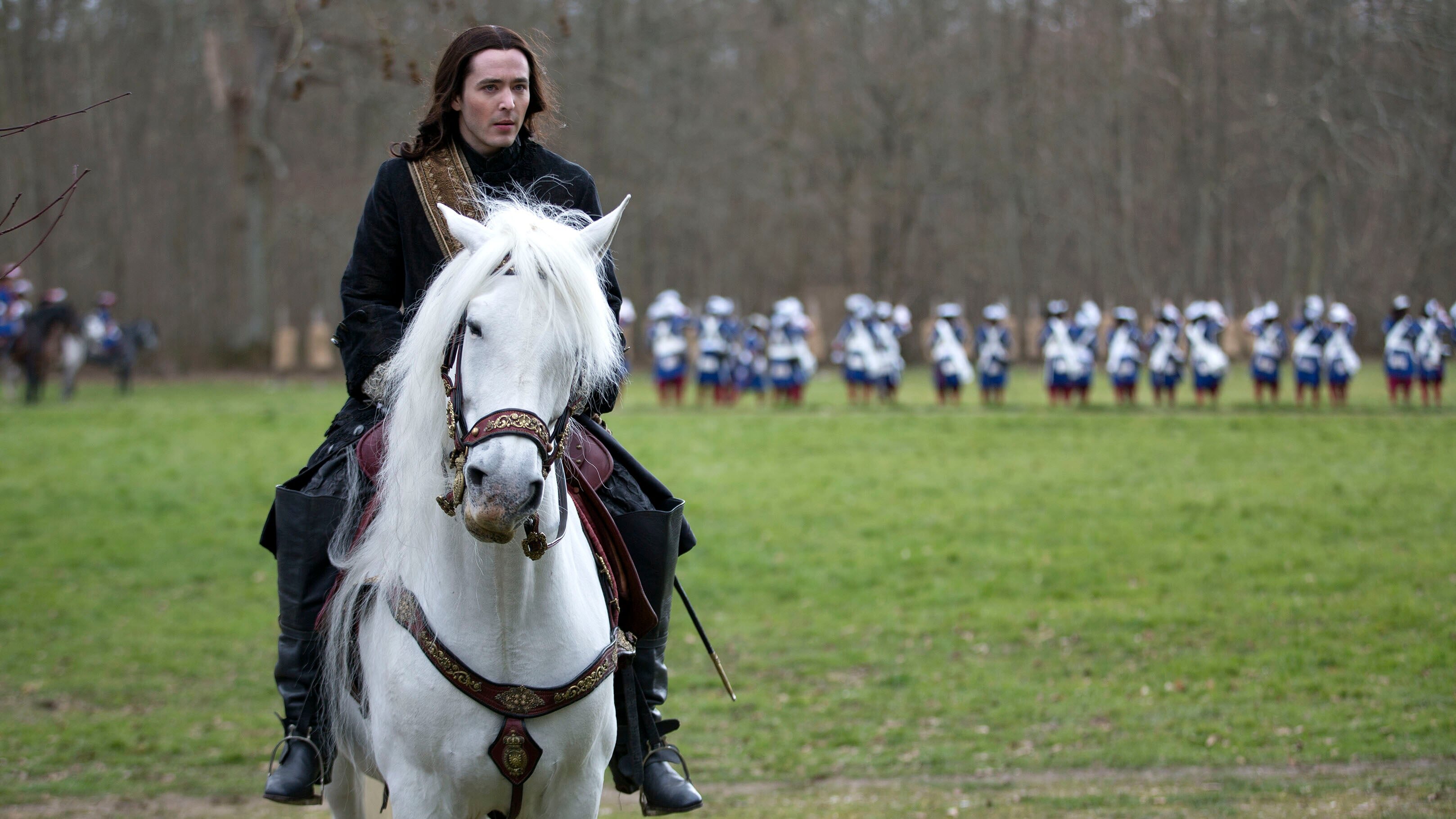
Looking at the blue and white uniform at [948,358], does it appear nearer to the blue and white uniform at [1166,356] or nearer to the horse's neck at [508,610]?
the blue and white uniform at [1166,356]

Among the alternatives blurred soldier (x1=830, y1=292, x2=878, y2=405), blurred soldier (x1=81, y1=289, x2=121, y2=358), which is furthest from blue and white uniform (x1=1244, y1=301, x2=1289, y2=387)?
blurred soldier (x1=81, y1=289, x2=121, y2=358)

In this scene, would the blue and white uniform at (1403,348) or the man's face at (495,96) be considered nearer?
the man's face at (495,96)

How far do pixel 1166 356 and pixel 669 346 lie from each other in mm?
9363

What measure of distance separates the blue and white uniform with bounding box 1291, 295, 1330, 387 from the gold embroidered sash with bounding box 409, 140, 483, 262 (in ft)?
75.7

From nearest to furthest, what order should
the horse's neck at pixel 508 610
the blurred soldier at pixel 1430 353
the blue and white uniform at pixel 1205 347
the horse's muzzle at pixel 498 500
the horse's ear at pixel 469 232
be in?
the horse's muzzle at pixel 498 500
the horse's ear at pixel 469 232
the horse's neck at pixel 508 610
the blurred soldier at pixel 1430 353
the blue and white uniform at pixel 1205 347

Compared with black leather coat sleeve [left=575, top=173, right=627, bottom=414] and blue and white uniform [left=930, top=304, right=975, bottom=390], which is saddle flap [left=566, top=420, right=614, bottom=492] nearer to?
black leather coat sleeve [left=575, top=173, right=627, bottom=414]

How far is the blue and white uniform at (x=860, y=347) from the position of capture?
25953 millimetres

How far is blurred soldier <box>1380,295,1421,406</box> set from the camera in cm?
2286

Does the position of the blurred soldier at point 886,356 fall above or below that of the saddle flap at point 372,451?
above

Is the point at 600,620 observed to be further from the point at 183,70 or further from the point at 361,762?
the point at 183,70

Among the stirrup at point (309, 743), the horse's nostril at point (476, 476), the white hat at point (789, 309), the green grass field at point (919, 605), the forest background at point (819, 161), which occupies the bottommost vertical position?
the green grass field at point (919, 605)

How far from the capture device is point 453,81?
3318 millimetres

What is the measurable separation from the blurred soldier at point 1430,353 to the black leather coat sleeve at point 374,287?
23054 millimetres

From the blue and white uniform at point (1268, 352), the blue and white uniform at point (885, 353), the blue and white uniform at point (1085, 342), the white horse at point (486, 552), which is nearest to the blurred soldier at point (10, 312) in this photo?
the blue and white uniform at point (885, 353)
